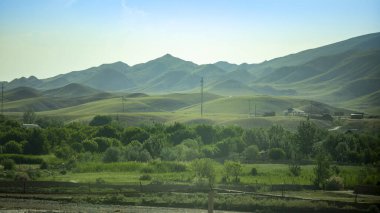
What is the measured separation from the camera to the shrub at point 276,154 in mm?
72000

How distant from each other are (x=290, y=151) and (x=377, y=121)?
158 feet

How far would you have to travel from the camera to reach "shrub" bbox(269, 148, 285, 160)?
2835 inches

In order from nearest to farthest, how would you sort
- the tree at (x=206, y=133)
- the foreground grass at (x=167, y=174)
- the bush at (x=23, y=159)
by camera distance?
the foreground grass at (x=167, y=174) → the bush at (x=23, y=159) → the tree at (x=206, y=133)

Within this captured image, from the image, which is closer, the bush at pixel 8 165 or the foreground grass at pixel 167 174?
the foreground grass at pixel 167 174

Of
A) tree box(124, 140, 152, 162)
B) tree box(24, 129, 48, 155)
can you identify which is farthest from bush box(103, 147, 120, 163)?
tree box(24, 129, 48, 155)

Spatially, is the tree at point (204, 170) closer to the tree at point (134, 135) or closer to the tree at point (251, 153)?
the tree at point (251, 153)

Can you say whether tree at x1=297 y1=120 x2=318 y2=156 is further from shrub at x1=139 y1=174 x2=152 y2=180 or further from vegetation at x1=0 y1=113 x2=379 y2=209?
shrub at x1=139 y1=174 x2=152 y2=180

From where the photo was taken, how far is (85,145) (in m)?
73.6

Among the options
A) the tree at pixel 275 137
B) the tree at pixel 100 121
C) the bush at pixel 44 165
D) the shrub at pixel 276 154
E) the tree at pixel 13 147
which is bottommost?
the bush at pixel 44 165

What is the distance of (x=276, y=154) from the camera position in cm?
7206

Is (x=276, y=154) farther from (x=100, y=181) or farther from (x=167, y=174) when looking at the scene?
(x=100, y=181)

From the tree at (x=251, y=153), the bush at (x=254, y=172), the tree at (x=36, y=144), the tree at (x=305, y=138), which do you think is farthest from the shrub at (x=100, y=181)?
the tree at (x=305, y=138)

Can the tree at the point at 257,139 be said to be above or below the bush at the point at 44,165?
above

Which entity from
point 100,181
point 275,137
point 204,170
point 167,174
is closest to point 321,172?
point 204,170
